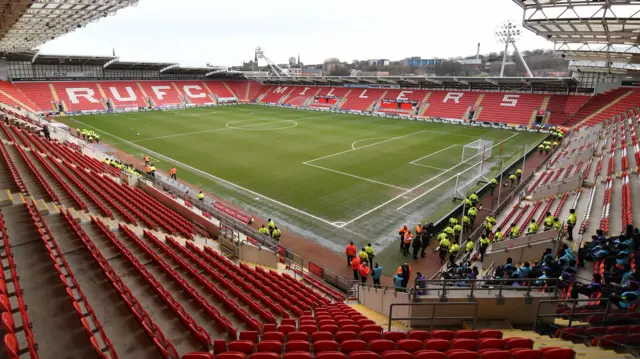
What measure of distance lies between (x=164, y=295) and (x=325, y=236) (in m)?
10.1

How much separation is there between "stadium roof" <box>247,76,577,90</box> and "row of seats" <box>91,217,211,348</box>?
163 ft

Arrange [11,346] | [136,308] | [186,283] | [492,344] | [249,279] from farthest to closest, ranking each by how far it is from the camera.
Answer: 1. [249,279]
2. [186,283]
3. [136,308]
4. [492,344]
5. [11,346]

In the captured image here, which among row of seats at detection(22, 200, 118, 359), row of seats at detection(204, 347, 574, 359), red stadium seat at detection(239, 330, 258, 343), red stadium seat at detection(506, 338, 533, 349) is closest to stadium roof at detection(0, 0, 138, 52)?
row of seats at detection(22, 200, 118, 359)

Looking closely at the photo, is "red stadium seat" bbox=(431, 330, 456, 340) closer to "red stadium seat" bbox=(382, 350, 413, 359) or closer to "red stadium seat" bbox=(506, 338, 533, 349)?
"red stadium seat" bbox=(506, 338, 533, 349)

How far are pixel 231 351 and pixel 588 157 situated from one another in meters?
24.7

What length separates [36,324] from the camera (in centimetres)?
581

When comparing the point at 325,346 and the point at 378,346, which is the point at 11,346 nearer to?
the point at 325,346

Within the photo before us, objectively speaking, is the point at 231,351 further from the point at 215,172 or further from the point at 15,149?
the point at 215,172

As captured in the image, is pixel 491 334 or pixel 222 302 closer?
pixel 491 334

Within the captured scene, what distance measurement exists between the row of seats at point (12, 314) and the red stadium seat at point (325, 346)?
143 inches

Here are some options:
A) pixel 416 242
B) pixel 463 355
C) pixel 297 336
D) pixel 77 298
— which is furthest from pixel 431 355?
pixel 416 242

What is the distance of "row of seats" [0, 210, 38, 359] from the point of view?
14.4 ft

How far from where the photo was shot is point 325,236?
16.7m

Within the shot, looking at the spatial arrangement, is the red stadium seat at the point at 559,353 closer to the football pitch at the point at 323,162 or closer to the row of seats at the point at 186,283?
the row of seats at the point at 186,283
